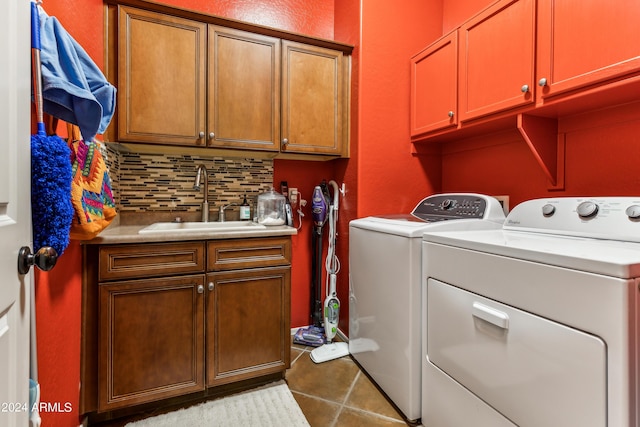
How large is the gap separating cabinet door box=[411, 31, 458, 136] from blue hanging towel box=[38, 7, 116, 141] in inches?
71.4

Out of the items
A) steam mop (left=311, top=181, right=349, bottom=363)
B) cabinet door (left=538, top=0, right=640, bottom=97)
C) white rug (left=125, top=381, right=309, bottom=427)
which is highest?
cabinet door (left=538, top=0, right=640, bottom=97)

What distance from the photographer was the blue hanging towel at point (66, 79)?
2.71 feet

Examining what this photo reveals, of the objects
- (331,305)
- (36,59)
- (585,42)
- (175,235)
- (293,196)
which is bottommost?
(331,305)

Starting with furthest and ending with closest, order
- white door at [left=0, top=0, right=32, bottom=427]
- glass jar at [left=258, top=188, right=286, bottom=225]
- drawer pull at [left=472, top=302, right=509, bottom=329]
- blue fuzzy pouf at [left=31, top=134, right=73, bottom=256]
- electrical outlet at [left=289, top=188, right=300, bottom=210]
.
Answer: electrical outlet at [left=289, top=188, right=300, bottom=210]
glass jar at [left=258, top=188, right=286, bottom=225]
drawer pull at [left=472, top=302, right=509, bottom=329]
blue fuzzy pouf at [left=31, top=134, right=73, bottom=256]
white door at [left=0, top=0, right=32, bottom=427]

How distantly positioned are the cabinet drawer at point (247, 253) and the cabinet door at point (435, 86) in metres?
1.26

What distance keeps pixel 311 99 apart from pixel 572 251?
1.69 meters

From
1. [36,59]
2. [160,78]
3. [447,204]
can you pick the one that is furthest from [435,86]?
[36,59]

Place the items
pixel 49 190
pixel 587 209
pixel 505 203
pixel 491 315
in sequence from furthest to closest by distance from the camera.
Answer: pixel 505 203 → pixel 587 209 → pixel 491 315 → pixel 49 190

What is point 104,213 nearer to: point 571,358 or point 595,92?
point 571,358

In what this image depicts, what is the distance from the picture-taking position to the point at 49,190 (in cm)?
72

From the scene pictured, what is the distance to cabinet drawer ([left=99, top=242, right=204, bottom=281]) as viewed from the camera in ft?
4.53

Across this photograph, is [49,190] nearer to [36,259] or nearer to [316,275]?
[36,259]

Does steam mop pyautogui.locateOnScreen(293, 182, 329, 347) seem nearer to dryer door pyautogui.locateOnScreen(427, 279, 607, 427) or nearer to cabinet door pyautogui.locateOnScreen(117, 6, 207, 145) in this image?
cabinet door pyautogui.locateOnScreen(117, 6, 207, 145)

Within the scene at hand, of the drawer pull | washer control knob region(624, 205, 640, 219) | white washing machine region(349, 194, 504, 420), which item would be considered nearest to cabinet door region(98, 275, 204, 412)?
white washing machine region(349, 194, 504, 420)
